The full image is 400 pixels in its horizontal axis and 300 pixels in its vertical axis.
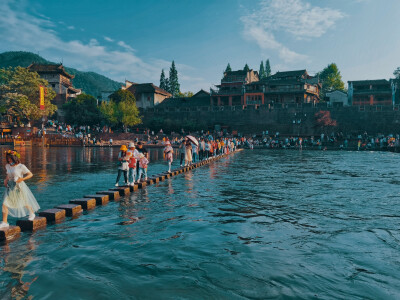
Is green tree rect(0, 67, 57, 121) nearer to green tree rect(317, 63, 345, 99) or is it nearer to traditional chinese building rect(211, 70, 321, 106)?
traditional chinese building rect(211, 70, 321, 106)

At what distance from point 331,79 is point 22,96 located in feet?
246

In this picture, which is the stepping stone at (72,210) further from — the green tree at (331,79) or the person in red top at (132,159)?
the green tree at (331,79)

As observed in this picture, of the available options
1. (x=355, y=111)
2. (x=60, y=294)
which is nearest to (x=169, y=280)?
(x=60, y=294)

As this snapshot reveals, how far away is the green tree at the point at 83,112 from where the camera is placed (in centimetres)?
6456

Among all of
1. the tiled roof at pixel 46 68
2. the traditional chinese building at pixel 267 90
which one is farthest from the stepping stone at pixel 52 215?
the tiled roof at pixel 46 68

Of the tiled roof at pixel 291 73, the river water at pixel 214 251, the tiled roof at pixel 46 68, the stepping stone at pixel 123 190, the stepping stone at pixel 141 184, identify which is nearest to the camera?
the river water at pixel 214 251

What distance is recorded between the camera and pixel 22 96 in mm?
55656

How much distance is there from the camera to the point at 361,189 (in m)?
12.7

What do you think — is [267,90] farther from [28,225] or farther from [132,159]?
[28,225]

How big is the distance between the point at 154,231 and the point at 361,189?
9.55m

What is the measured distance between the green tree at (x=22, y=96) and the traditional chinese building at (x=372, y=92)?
59.8 m

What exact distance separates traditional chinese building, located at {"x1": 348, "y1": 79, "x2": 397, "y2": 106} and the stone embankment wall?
20.6ft

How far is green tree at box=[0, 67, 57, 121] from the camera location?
181ft

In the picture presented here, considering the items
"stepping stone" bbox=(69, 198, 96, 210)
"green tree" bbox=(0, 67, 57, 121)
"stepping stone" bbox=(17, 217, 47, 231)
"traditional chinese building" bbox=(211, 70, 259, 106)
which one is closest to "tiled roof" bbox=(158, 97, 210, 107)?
"traditional chinese building" bbox=(211, 70, 259, 106)
